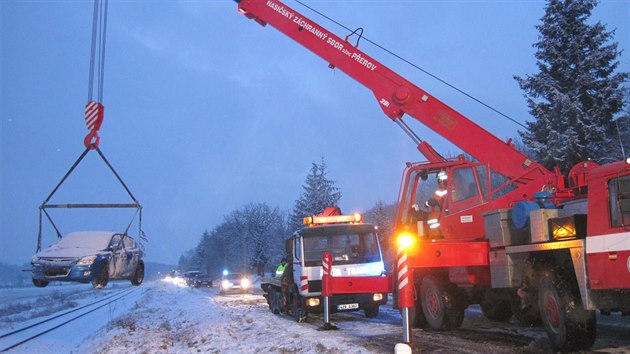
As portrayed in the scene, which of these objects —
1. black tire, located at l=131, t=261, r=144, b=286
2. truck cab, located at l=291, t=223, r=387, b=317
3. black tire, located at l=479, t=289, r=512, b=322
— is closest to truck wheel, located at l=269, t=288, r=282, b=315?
truck cab, located at l=291, t=223, r=387, b=317

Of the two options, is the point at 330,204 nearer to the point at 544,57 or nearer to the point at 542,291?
the point at 544,57

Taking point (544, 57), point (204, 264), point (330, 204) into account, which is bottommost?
point (204, 264)

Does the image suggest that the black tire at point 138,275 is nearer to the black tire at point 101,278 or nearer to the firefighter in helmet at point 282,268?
the black tire at point 101,278

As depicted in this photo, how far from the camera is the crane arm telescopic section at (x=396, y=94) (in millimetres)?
11594

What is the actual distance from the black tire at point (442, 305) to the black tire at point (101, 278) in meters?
6.63

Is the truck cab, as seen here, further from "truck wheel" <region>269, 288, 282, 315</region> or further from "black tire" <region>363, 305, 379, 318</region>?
"truck wheel" <region>269, 288, 282, 315</region>

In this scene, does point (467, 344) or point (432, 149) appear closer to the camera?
point (467, 344)

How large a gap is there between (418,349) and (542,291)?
213cm

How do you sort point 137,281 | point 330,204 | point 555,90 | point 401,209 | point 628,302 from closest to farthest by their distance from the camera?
point 628,302 → point 137,281 → point 401,209 → point 555,90 → point 330,204

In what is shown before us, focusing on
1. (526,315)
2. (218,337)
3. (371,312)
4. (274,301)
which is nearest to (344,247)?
(371,312)

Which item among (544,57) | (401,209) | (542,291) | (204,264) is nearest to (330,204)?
(544,57)

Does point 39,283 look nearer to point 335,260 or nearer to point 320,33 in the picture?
point 335,260

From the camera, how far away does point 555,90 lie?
22.1m

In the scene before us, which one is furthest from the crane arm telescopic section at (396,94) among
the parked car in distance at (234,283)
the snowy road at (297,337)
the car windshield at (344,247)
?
the parked car in distance at (234,283)
